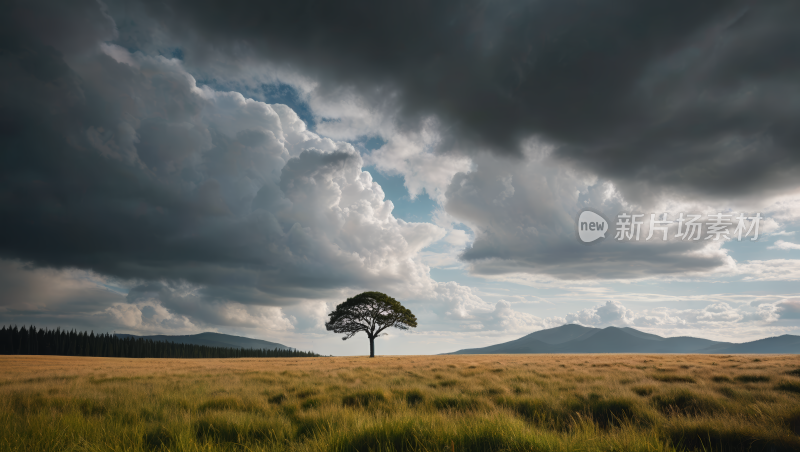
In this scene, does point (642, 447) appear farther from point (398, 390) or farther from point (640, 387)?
point (640, 387)

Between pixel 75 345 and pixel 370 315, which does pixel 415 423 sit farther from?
pixel 75 345

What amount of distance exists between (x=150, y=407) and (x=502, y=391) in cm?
951

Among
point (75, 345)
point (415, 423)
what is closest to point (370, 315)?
point (415, 423)

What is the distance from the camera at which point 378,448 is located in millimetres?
4484

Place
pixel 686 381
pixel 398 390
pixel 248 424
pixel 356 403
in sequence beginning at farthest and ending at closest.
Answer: pixel 686 381, pixel 398 390, pixel 356 403, pixel 248 424

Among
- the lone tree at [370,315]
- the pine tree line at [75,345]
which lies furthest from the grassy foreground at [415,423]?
the pine tree line at [75,345]

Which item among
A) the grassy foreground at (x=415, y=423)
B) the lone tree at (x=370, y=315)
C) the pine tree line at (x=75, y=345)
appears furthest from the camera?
the pine tree line at (x=75, y=345)

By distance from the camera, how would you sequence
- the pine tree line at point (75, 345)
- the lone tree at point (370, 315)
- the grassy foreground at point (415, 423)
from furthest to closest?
the pine tree line at point (75, 345) < the lone tree at point (370, 315) < the grassy foreground at point (415, 423)

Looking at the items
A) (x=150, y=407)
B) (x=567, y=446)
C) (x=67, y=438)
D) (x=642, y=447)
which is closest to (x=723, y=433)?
(x=642, y=447)

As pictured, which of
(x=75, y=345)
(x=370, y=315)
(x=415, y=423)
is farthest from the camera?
(x=75, y=345)

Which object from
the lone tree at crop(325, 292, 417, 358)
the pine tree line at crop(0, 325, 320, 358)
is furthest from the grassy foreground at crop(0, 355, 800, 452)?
the pine tree line at crop(0, 325, 320, 358)

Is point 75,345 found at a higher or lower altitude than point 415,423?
lower

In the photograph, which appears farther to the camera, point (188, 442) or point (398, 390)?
point (398, 390)

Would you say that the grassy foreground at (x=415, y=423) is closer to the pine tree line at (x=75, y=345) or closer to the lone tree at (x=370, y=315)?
the lone tree at (x=370, y=315)
